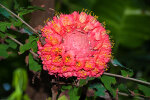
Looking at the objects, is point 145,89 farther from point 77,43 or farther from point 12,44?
point 12,44

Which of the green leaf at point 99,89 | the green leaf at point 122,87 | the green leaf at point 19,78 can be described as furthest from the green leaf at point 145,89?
the green leaf at point 19,78

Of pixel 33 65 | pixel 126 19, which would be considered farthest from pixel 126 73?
pixel 126 19

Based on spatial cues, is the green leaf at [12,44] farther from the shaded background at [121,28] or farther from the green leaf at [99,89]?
the green leaf at [99,89]

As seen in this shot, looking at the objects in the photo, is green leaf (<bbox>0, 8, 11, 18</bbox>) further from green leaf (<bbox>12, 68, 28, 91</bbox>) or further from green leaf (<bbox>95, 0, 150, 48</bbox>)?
green leaf (<bbox>95, 0, 150, 48</bbox>)

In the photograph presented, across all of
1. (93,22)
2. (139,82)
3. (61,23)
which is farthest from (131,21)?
(61,23)

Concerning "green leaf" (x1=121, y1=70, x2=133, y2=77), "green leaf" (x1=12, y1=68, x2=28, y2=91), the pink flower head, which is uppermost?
the pink flower head

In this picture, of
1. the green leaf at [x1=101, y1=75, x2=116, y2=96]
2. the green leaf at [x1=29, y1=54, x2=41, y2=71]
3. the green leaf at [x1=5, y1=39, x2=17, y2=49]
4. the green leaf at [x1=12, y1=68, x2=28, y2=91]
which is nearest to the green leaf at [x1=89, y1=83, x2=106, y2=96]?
the green leaf at [x1=101, y1=75, x2=116, y2=96]

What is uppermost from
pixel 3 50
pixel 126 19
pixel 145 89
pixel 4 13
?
pixel 126 19

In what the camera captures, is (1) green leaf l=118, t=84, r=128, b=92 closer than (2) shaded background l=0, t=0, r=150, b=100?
Yes
